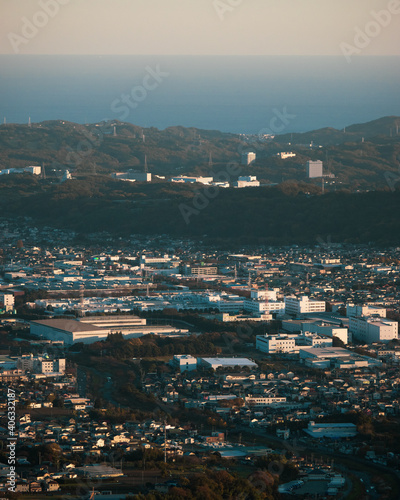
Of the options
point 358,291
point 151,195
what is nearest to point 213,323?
point 358,291

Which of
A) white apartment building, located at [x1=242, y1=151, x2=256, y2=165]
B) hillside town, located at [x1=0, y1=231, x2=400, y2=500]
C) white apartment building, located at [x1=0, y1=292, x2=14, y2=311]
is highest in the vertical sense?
white apartment building, located at [x1=242, y1=151, x2=256, y2=165]

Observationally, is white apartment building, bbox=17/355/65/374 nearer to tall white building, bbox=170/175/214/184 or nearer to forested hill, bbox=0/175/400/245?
forested hill, bbox=0/175/400/245

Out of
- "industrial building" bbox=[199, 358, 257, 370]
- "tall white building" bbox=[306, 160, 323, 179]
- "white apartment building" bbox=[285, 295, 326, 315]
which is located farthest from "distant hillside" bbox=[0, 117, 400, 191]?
"industrial building" bbox=[199, 358, 257, 370]

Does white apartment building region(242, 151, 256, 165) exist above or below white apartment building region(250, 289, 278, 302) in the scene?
above

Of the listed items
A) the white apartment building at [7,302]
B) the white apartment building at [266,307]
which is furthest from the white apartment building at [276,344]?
the white apartment building at [7,302]

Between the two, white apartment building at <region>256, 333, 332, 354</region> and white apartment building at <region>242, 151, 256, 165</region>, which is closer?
white apartment building at <region>256, 333, 332, 354</region>

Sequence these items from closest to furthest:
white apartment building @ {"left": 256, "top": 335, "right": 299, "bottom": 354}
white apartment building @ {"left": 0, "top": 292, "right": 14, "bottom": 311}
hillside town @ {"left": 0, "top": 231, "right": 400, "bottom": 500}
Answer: hillside town @ {"left": 0, "top": 231, "right": 400, "bottom": 500} → white apartment building @ {"left": 256, "top": 335, "right": 299, "bottom": 354} → white apartment building @ {"left": 0, "top": 292, "right": 14, "bottom": 311}

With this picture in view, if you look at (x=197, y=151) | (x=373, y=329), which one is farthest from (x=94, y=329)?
(x=197, y=151)

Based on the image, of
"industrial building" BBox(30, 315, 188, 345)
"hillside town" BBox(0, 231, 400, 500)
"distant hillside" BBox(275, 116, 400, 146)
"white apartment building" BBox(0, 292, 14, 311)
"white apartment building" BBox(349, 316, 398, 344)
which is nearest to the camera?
"hillside town" BBox(0, 231, 400, 500)

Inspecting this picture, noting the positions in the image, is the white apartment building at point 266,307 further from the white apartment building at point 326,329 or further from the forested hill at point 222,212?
the forested hill at point 222,212
